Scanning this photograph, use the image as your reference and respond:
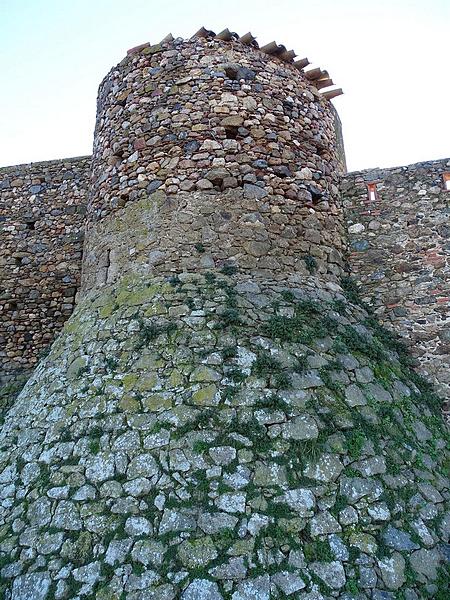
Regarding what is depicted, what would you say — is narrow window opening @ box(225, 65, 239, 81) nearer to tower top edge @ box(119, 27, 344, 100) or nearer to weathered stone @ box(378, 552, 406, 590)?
tower top edge @ box(119, 27, 344, 100)

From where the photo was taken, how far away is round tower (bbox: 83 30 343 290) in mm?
5590

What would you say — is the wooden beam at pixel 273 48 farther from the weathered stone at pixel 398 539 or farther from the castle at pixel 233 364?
the weathered stone at pixel 398 539

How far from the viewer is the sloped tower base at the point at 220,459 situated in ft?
11.2

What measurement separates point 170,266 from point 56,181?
491 cm

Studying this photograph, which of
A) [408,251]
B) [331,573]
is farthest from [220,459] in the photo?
[408,251]

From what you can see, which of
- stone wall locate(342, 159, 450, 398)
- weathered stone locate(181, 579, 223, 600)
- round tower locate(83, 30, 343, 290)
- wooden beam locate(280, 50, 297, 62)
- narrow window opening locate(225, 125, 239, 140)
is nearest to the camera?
weathered stone locate(181, 579, 223, 600)

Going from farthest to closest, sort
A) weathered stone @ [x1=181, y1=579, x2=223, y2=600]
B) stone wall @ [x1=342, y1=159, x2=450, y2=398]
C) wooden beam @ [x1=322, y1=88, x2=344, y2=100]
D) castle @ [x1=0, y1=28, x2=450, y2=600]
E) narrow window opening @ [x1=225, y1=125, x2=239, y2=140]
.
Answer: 1. wooden beam @ [x1=322, y1=88, x2=344, y2=100]
2. stone wall @ [x1=342, y1=159, x2=450, y2=398]
3. narrow window opening @ [x1=225, y1=125, x2=239, y2=140]
4. castle @ [x1=0, y1=28, x2=450, y2=600]
5. weathered stone @ [x1=181, y1=579, x2=223, y2=600]

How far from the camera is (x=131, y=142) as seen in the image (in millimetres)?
6270

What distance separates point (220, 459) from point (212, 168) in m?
3.44

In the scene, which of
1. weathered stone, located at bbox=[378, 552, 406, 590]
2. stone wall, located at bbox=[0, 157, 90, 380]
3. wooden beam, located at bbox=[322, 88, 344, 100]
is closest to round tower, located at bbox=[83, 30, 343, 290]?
wooden beam, located at bbox=[322, 88, 344, 100]

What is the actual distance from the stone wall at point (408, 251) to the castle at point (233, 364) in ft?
0.10

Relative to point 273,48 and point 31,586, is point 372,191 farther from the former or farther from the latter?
point 31,586

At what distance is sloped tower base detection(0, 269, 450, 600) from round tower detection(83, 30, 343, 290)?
507 millimetres

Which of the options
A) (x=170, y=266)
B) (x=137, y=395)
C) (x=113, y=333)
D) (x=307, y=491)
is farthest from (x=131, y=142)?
(x=307, y=491)
